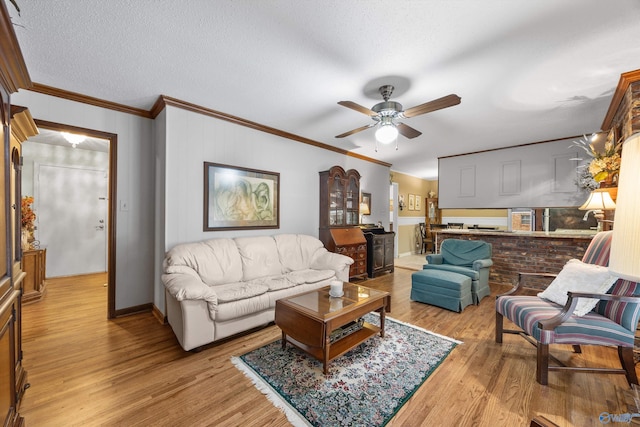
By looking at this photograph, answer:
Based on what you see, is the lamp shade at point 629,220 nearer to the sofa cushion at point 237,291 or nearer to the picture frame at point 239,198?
the sofa cushion at point 237,291

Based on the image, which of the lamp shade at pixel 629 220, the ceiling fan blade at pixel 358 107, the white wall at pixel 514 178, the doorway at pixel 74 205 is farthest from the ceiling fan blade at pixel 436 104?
the doorway at pixel 74 205

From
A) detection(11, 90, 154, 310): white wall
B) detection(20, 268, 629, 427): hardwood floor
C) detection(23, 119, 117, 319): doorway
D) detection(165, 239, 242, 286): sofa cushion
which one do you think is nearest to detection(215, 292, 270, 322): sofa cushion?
detection(20, 268, 629, 427): hardwood floor

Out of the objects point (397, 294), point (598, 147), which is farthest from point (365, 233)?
point (598, 147)

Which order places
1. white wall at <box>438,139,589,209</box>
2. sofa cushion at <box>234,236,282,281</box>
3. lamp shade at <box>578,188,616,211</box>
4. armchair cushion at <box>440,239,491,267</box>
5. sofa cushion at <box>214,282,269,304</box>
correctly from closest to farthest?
sofa cushion at <box>214,282,269,304</box> < lamp shade at <box>578,188,616,211</box> < sofa cushion at <box>234,236,282,281</box> < armchair cushion at <box>440,239,491,267</box> < white wall at <box>438,139,589,209</box>

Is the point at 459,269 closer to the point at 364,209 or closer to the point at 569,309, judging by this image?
the point at 569,309

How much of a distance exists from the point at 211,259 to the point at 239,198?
3.31 ft

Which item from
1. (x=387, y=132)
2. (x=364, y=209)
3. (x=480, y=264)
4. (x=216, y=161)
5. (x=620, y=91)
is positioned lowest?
(x=480, y=264)

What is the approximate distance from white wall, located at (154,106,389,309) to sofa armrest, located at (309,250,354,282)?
2.48 ft

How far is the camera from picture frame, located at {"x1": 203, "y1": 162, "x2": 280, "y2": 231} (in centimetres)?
348

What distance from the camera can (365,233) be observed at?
5.32 metres

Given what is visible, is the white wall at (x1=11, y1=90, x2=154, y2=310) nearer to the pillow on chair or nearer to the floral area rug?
the floral area rug

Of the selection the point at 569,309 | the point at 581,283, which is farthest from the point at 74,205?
the point at 581,283

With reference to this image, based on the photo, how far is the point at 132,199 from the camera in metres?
3.36

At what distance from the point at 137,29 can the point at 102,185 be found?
478 centimetres
